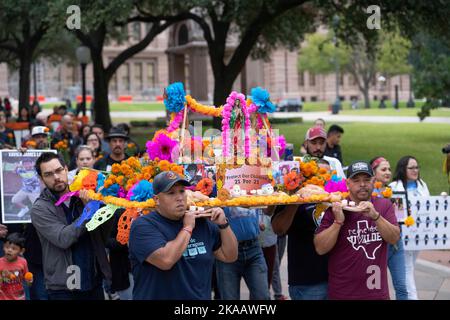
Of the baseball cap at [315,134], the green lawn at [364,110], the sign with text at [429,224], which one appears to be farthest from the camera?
the green lawn at [364,110]

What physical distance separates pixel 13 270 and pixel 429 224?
4308 millimetres

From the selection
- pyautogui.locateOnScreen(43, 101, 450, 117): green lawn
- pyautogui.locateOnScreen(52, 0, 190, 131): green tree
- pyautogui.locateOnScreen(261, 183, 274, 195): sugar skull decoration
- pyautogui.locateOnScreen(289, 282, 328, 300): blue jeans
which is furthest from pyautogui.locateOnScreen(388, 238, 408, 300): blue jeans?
pyautogui.locateOnScreen(43, 101, 450, 117): green lawn

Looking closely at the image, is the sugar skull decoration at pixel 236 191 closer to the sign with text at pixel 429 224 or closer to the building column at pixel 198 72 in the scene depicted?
the sign with text at pixel 429 224

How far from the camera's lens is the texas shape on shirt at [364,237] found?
6070 mm

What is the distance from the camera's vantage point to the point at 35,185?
931 centimetres

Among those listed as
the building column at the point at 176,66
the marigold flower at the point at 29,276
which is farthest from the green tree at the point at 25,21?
the marigold flower at the point at 29,276

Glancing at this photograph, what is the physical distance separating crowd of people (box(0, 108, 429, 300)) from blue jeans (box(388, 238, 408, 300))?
1 centimetres

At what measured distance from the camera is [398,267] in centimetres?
813

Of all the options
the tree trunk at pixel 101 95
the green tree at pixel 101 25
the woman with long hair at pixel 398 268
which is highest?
the green tree at pixel 101 25

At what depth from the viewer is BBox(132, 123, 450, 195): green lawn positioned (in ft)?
68.8

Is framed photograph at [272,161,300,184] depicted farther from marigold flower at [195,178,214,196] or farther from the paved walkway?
the paved walkway

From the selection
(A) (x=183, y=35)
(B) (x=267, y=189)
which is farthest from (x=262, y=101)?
(A) (x=183, y=35)

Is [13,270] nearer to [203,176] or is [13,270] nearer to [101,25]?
[203,176]
